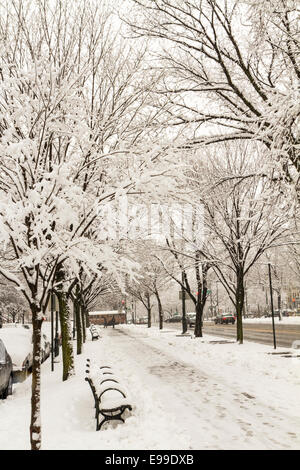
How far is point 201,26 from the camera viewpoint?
9.48 meters

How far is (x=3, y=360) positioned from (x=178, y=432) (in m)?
5.11

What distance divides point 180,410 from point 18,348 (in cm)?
628

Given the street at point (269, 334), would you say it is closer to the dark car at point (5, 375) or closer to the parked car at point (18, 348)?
the parked car at point (18, 348)

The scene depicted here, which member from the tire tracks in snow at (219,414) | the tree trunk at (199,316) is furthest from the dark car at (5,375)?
the tree trunk at (199,316)

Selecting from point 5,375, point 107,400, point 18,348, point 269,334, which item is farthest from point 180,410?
point 269,334

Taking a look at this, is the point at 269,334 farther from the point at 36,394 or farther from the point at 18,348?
the point at 36,394

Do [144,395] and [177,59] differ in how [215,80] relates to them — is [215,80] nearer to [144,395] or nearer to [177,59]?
[177,59]

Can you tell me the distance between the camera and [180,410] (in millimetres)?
7297

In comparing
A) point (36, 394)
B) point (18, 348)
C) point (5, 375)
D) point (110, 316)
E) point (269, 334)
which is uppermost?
point (36, 394)

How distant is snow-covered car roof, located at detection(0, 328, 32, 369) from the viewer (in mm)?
11242

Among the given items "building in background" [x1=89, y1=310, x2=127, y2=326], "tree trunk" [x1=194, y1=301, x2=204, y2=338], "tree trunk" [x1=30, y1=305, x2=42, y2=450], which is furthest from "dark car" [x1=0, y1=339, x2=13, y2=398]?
"building in background" [x1=89, y1=310, x2=127, y2=326]

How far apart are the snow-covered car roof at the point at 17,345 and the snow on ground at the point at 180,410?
2.47 ft

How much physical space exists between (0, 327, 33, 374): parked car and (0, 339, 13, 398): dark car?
1.30 m
